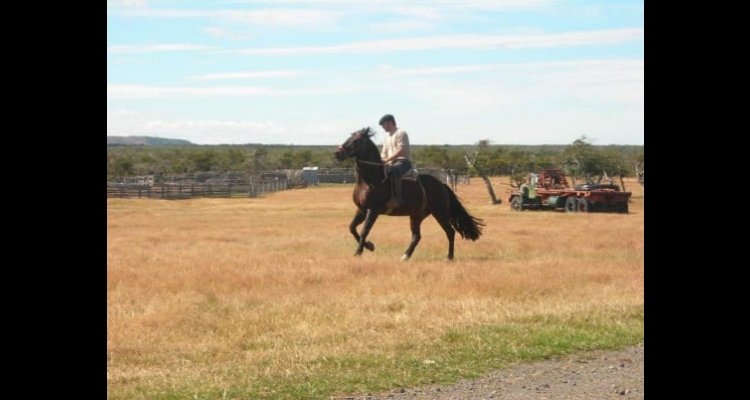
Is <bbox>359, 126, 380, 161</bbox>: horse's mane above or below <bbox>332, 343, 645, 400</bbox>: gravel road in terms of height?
above

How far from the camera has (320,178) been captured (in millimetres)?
84125

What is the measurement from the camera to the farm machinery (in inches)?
1633

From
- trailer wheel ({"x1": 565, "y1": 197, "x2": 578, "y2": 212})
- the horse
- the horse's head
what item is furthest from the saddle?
trailer wheel ({"x1": 565, "y1": 197, "x2": 578, "y2": 212})

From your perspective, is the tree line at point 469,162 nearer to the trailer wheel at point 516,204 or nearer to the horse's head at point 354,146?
the trailer wheel at point 516,204

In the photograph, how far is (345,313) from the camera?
1138 centimetres

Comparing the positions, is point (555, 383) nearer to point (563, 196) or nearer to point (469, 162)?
point (563, 196)

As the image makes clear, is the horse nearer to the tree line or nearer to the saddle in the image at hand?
the saddle

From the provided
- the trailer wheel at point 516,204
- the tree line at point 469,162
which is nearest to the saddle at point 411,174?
the tree line at point 469,162

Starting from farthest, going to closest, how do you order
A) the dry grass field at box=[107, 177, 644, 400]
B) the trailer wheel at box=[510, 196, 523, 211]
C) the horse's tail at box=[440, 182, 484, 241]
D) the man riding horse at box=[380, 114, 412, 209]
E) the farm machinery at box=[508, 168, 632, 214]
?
1. the trailer wheel at box=[510, 196, 523, 211]
2. the farm machinery at box=[508, 168, 632, 214]
3. the horse's tail at box=[440, 182, 484, 241]
4. the man riding horse at box=[380, 114, 412, 209]
5. the dry grass field at box=[107, 177, 644, 400]

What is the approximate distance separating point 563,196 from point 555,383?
Result: 36066mm

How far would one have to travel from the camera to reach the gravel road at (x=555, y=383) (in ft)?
23.8
